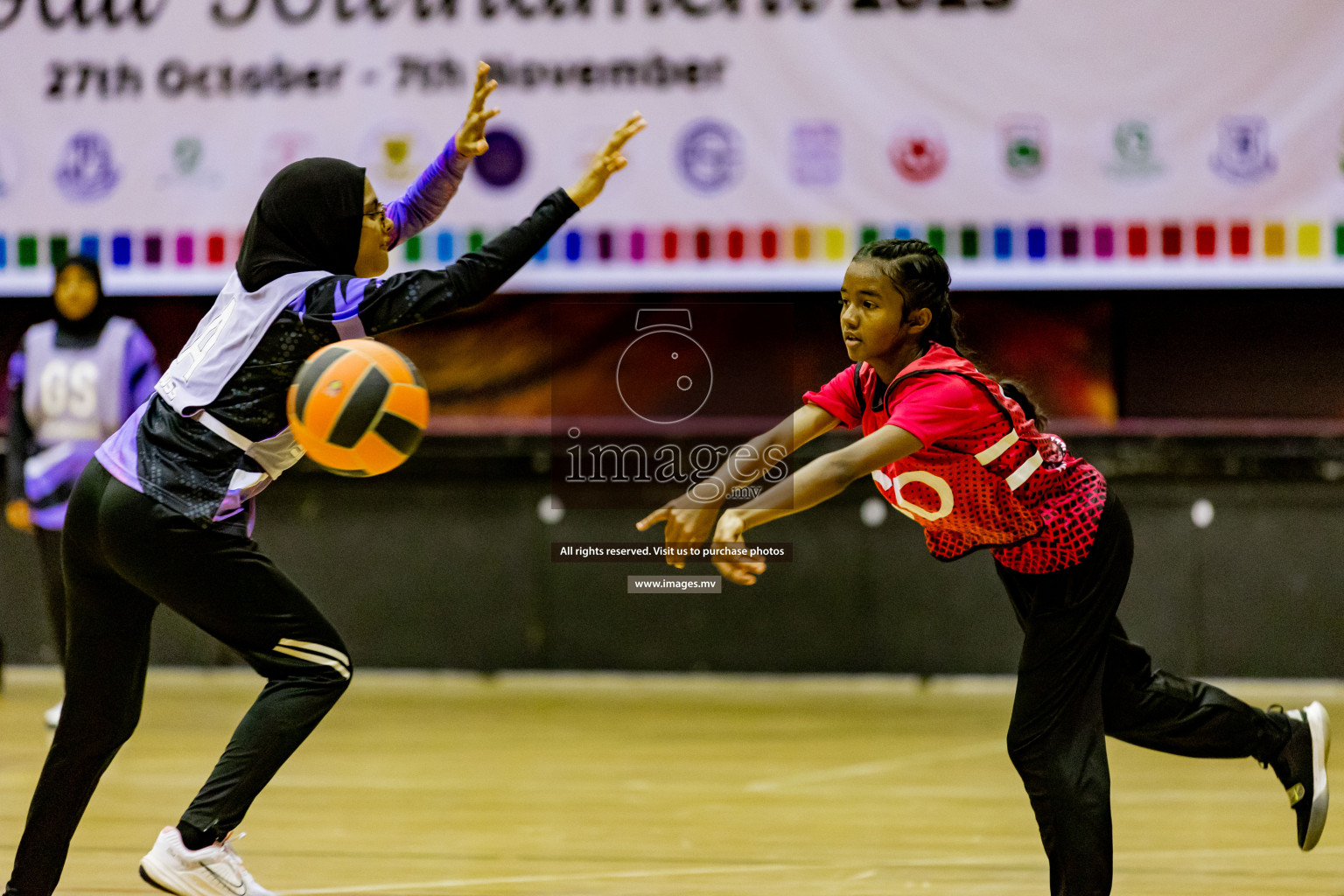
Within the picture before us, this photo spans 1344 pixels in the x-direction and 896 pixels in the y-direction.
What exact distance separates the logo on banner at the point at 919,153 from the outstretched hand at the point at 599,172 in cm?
386

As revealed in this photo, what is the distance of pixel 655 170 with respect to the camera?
7.02 meters

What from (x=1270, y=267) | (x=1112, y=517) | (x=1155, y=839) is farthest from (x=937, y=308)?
(x=1270, y=267)

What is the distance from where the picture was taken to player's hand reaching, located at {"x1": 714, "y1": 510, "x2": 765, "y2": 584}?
264 centimetres

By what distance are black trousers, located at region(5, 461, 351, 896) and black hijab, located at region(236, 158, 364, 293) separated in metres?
0.53

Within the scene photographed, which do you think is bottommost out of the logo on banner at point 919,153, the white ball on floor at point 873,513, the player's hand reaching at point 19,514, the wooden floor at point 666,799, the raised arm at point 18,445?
the wooden floor at point 666,799

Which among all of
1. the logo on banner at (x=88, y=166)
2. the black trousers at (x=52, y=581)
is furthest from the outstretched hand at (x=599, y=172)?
the logo on banner at (x=88, y=166)

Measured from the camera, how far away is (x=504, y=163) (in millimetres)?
7074

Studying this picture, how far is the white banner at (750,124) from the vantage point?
6.79 metres

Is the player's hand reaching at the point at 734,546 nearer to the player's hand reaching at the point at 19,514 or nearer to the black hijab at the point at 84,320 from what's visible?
the black hijab at the point at 84,320

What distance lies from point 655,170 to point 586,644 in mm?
2347

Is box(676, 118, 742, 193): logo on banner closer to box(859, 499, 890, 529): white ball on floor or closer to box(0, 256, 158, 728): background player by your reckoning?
box(859, 499, 890, 529): white ball on floor

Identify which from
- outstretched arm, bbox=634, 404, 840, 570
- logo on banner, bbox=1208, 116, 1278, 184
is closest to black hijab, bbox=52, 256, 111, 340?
outstretched arm, bbox=634, 404, 840, 570

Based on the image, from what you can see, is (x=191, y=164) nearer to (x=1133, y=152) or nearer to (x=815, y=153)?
(x=815, y=153)

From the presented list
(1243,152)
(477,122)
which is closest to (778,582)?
(1243,152)
